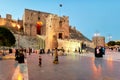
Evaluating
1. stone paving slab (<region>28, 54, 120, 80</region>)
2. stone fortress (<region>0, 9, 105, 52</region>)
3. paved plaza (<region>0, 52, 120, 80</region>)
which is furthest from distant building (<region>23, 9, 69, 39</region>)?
stone paving slab (<region>28, 54, 120, 80</region>)

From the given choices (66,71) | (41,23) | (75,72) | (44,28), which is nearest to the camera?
(75,72)

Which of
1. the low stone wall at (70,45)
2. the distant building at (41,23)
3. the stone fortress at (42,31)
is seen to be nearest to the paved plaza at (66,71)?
the low stone wall at (70,45)

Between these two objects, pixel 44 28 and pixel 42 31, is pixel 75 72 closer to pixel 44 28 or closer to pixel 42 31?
pixel 42 31

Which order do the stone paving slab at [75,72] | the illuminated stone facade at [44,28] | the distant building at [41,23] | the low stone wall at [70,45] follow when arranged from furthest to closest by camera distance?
the distant building at [41,23], the illuminated stone facade at [44,28], the low stone wall at [70,45], the stone paving slab at [75,72]

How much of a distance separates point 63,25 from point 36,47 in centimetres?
1097

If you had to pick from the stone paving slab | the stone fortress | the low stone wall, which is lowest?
the stone paving slab

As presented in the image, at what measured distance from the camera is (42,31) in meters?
76.6

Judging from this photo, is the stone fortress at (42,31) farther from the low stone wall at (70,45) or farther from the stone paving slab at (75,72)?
the stone paving slab at (75,72)

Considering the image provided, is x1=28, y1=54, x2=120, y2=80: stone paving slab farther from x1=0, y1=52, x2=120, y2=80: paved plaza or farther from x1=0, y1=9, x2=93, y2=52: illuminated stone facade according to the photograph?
x1=0, y1=9, x2=93, y2=52: illuminated stone facade

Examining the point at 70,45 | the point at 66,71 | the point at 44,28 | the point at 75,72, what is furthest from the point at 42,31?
the point at 75,72

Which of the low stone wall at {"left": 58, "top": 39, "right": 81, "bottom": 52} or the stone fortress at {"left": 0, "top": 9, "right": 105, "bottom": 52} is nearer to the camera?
the low stone wall at {"left": 58, "top": 39, "right": 81, "bottom": 52}

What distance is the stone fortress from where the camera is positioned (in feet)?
189

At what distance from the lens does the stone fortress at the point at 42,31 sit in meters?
57.7

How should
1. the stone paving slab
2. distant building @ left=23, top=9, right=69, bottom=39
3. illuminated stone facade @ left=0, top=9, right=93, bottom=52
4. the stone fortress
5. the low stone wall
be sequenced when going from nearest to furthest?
the stone paving slab < the low stone wall < illuminated stone facade @ left=0, top=9, right=93, bottom=52 < the stone fortress < distant building @ left=23, top=9, right=69, bottom=39
